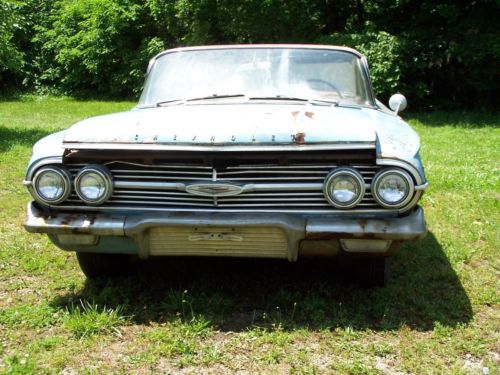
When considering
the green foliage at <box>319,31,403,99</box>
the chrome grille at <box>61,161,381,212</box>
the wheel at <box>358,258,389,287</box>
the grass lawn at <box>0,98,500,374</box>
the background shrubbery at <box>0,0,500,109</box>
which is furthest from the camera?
the background shrubbery at <box>0,0,500,109</box>

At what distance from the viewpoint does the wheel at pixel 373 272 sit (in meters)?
3.21

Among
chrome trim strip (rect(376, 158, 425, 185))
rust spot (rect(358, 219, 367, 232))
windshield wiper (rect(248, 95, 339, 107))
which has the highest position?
windshield wiper (rect(248, 95, 339, 107))

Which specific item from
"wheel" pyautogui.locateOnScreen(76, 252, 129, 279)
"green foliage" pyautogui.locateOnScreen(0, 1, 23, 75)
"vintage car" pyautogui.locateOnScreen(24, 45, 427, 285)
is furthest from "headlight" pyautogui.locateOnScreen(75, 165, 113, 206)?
"green foliage" pyautogui.locateOnScreen(0, 1, 23, 75)

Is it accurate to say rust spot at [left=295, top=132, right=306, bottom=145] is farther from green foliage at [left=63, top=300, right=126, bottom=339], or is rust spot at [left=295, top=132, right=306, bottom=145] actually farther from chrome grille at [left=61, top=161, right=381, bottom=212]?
green foliage at [left=63, top=300, right=126, bottom=339]

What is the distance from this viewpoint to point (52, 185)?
9.57 feet

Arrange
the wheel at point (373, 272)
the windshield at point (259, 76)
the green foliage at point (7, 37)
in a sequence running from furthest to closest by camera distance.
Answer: the green foliage at point (7, 37) → the windshield at point (259, 76) → the wheel at point (373, 272)

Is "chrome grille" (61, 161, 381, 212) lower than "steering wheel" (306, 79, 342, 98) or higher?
lower

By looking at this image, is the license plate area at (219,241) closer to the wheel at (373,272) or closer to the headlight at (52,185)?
the headlight at (52,185)

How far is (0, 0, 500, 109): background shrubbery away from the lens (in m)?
13.3

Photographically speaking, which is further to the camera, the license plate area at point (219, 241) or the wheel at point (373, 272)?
the wheel at point (373, 272)

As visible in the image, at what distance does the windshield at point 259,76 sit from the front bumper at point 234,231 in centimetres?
122

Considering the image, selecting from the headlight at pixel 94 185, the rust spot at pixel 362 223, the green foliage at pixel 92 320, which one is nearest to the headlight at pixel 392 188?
the rust spot at pixel 362 223

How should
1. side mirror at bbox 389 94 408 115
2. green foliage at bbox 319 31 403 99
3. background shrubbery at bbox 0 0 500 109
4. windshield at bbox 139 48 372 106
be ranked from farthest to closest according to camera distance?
background shrubbery at bbox 0 0 500 109 → green foliage at bbox 319 31 403 99 → side mirror at bbox 389 94 408 115 → windshield at bbox 139 48 372 106

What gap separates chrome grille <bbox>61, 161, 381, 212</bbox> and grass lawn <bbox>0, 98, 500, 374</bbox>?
1.98 feet
